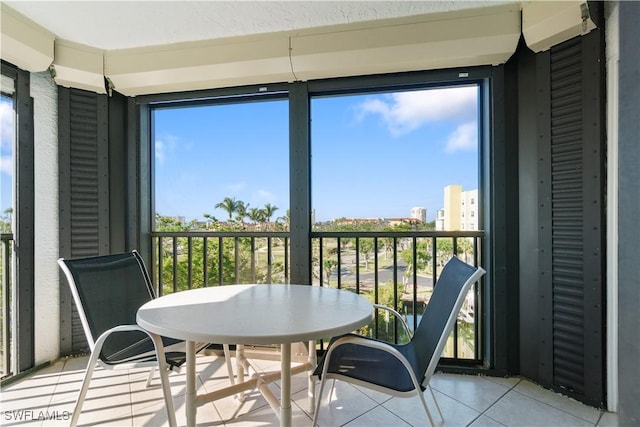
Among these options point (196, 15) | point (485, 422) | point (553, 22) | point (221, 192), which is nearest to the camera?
point (485, 422)

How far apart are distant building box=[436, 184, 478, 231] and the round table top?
114cm

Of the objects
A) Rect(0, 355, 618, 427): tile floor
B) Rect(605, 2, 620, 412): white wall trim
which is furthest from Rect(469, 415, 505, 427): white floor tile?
Rect(605, 2, 620, 412): white wall trim

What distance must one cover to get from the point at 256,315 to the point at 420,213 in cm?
158

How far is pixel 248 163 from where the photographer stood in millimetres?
2680

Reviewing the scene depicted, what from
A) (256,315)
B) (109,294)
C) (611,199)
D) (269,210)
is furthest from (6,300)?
(611,199)

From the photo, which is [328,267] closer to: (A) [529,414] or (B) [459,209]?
(B) [459,209]

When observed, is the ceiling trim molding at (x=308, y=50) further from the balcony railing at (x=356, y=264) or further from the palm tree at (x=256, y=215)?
the balcony railing at (x=356, y=264)

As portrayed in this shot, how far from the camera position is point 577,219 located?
1894 mm

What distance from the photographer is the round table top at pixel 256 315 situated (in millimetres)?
1135

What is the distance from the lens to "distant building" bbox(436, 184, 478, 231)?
2.34 m

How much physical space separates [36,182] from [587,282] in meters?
3.95

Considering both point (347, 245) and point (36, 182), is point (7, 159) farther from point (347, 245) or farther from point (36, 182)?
point (347, 245)

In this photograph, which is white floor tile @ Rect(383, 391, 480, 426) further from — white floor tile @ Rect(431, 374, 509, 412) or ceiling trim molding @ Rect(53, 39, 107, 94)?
ceiling trim molding @ Rect(53, 39, 107, 94)

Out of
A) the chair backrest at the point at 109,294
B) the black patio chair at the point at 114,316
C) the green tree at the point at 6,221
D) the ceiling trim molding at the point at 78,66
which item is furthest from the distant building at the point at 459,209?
the green tree at the point at 6,221
